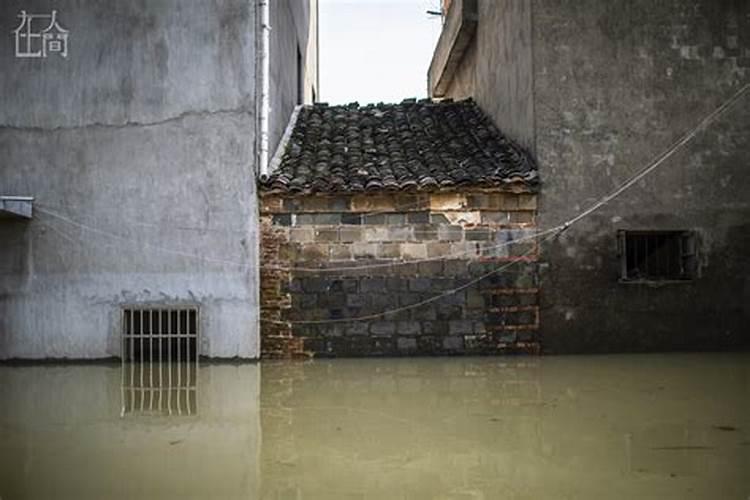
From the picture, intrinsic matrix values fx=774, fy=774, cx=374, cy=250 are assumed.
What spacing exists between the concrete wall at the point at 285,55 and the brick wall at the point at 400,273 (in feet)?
5.39

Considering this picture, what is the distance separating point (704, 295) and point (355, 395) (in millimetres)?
5497

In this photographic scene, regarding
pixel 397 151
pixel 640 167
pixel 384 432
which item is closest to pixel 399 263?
Answer: pixel 397 151

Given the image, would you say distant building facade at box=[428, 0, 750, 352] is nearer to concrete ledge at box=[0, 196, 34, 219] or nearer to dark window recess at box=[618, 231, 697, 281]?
dark window recess at box=[618, 231, 697, 281]

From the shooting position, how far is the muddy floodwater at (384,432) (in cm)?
448

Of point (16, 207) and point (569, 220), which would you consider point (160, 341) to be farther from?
point (569, 220)

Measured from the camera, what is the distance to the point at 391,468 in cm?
487

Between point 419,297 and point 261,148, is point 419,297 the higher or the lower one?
the lower one

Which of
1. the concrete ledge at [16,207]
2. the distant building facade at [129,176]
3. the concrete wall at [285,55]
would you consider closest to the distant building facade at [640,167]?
the concrete wall at [285,55]

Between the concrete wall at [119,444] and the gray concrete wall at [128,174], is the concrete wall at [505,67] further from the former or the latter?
the concrete wall at [119,444]

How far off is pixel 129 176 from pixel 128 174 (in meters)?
0.03

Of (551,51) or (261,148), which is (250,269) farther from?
(551,51)

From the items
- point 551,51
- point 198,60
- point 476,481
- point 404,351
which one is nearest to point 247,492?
point 476,481

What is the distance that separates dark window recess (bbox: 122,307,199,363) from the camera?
400 inches

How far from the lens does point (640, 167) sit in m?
10.5
